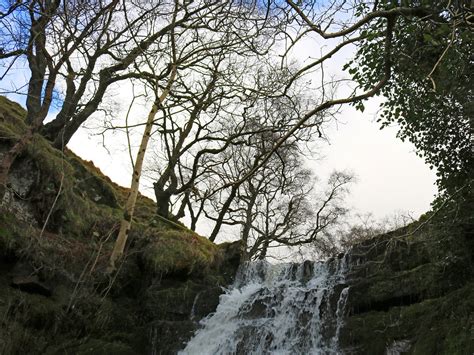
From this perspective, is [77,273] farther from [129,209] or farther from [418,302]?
[418,302]

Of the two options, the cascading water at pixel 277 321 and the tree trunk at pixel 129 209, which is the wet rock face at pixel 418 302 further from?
the tree trunk at pixel 129 209

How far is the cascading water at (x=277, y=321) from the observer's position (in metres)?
8.92

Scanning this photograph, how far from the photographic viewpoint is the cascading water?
8.92 meters

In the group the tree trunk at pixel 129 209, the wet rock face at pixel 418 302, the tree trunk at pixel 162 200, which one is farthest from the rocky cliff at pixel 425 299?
the tree trunk at pixel 162 200

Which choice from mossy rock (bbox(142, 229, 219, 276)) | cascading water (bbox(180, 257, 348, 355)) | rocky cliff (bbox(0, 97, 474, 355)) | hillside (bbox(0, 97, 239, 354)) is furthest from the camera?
mossy rock (bbox(142, 229, 219, 276))

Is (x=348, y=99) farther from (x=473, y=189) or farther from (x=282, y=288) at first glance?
(x=282, y=288)

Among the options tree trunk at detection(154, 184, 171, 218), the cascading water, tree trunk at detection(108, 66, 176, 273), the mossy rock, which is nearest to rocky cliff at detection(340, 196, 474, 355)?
the cascading water

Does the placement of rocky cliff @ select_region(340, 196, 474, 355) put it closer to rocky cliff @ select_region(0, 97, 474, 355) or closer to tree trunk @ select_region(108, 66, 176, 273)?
rocky cliff @ select_region(0, 97, 474, 355)

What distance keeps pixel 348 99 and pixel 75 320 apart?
726 centimetres

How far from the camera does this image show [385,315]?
26.9 feet

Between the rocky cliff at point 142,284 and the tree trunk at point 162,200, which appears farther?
the tree trunk at point 162,200

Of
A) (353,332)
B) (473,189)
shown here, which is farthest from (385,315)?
(473,189)

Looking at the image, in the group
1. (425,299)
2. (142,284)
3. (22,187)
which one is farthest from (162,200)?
(425,299)

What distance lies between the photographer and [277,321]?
9.77 m
